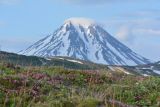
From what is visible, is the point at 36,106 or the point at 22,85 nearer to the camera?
the point at 36,106

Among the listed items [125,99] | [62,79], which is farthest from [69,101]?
[62,79]

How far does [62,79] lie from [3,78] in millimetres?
7161

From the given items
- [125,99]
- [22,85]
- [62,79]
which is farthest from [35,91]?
[62,79]

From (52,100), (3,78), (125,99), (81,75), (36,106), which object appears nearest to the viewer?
(36,106)

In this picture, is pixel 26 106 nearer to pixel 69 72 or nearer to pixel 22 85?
pixel 22 85

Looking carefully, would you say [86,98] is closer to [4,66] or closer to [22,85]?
[22,85]

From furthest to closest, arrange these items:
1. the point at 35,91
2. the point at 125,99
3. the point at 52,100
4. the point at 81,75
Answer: the point at 81,75
the point at 125,99
the point at 35,91
the point at 52,100

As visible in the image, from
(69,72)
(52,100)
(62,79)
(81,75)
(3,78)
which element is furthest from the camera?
(69,72)

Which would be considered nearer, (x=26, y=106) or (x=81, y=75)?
(x=26, y=106)

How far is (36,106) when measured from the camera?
566 inches

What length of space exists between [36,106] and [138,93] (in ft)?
30.0

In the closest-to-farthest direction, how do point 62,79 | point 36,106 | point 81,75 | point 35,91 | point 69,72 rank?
point 36,106 → point 35,91 → point 62,79 → point 81,75 → point 69,72

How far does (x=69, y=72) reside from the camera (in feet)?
101

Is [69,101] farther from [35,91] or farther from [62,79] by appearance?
[62,79]
